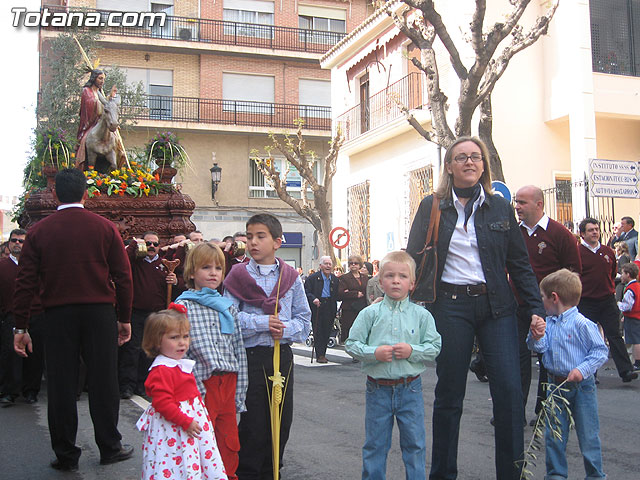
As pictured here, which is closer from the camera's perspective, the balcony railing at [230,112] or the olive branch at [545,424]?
the olive branch at [545,424]

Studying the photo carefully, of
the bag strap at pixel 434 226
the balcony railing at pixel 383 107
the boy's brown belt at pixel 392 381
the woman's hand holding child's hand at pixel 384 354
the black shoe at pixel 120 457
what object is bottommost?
the black shoe at pixel 120 457

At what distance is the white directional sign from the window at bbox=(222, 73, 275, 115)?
22954mm

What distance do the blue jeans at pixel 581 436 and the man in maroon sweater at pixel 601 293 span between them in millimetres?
4653

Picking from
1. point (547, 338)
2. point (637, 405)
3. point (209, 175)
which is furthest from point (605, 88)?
point (209, 175)

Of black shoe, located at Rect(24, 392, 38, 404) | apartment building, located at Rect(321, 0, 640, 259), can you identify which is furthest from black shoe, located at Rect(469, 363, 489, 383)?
apartment building, located at Rect(321, 0, 640, 259)

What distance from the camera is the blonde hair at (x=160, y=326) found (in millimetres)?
Answer: 4191

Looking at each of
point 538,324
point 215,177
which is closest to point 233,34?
point 215,177

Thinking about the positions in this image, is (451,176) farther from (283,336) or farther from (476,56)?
(476,56)

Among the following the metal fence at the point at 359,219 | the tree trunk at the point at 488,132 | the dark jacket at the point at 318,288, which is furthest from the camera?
the metal fence at the point at 359,219

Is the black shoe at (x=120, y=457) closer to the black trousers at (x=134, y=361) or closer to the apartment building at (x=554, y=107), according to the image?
the black trousers at (x=134, y=361)

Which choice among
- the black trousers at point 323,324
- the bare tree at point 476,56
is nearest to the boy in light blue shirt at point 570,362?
the bare tree at point 476,56

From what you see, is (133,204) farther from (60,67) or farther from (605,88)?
(60,67)

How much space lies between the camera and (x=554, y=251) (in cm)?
669

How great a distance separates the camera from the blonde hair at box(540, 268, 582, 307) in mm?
5184
